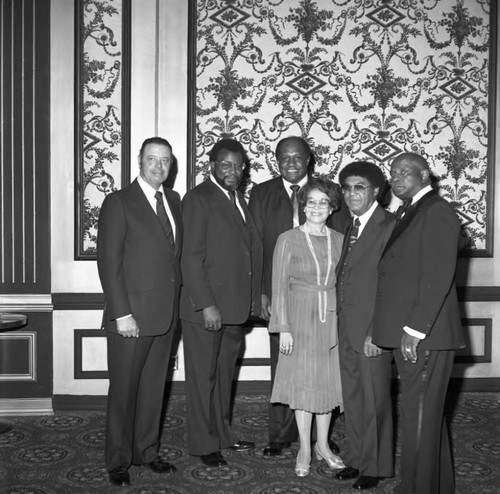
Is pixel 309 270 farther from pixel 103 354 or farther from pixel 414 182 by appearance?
pixel 103 354

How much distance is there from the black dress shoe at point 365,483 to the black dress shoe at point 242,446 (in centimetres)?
72

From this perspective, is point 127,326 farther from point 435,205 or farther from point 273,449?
point 435,205

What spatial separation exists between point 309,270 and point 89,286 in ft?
6.07

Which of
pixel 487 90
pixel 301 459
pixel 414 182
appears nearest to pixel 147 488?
pixel 301 459

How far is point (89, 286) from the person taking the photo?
4480mm

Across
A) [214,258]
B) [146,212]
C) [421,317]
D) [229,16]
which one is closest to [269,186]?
[214,258]

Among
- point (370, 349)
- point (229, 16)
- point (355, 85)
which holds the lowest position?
point (370, 349)

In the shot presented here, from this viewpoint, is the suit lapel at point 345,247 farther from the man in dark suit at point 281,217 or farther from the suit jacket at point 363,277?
the man in dark suit at point 281,217

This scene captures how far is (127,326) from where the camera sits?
3086 mm

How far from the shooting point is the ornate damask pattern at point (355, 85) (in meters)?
4.62

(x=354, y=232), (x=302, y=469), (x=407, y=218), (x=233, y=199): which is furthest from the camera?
(x=233, y=199)

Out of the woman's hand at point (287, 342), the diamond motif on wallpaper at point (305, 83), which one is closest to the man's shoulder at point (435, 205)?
the woman's hand at point (287, 342)

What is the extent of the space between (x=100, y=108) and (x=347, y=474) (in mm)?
2770

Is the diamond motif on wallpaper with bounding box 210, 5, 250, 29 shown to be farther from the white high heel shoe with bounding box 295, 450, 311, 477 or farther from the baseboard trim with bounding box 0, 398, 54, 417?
the white high heel shoe with bounding box 295, 450, 311, 477
